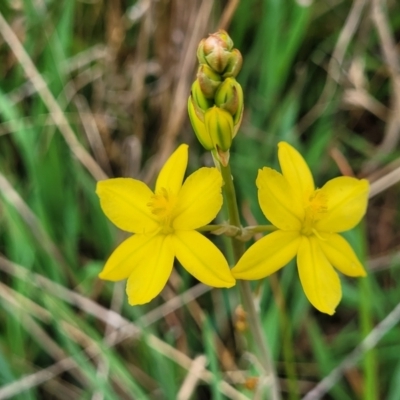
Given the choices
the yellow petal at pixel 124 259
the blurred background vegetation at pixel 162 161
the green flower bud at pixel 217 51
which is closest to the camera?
the green flower bud at pixel 217 51

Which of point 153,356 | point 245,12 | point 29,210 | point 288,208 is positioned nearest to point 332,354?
point 153,356

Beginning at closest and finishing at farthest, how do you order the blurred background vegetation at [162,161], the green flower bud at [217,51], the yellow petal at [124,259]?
the green flower bud at [217,51]
the yellow petal at [124,259]
the blurred background vegetation at [162,161]

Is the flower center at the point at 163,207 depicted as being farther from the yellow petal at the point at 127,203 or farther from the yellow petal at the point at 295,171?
the yellow petal at the point at 295,171

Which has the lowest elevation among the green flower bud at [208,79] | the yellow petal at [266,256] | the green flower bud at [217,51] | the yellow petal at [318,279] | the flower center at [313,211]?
the yellow petal at [318,279]

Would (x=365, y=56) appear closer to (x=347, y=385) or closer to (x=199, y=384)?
(x=347, y=385)

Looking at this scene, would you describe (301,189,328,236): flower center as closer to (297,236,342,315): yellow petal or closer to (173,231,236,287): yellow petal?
(297,236,342,315): yellow petal

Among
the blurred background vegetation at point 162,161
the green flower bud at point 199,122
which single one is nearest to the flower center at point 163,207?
the green flower bud at point 199,122

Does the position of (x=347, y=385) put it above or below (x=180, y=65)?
below
